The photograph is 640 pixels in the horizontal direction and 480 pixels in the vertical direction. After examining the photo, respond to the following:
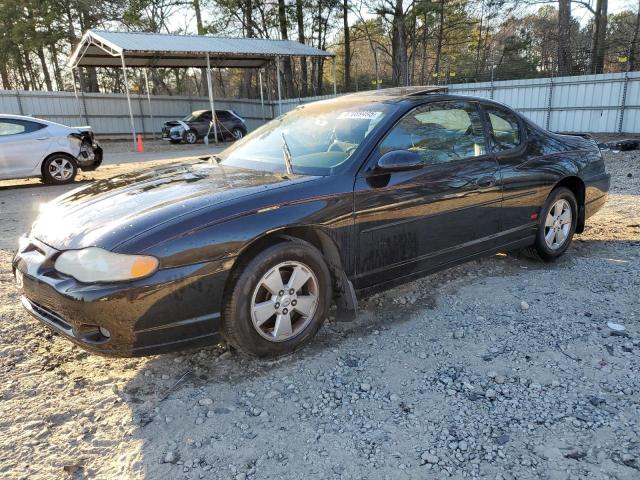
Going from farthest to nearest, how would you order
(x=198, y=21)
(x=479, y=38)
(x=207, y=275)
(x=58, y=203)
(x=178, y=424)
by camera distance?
(x=479, y=38) → (x=198, y=21) → (x=58, y=203) → (x=207, y=275) → (x=178, y=424)

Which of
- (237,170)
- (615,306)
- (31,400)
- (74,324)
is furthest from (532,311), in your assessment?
(31,400)

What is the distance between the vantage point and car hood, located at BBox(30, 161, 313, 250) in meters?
2.68

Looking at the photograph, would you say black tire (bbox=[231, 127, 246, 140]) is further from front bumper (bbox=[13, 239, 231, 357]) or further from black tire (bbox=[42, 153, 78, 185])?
front bumper (bbox=[13, 239, 231, 357])

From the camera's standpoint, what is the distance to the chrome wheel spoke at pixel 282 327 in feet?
9.75

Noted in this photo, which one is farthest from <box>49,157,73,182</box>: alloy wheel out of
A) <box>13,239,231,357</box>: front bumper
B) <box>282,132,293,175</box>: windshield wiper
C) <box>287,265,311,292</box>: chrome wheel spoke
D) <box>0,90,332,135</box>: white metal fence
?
<box>0,90,332,135</box>: white metal fence

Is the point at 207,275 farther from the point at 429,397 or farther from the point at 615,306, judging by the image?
the point at 615,306

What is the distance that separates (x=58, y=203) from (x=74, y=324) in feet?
4.06

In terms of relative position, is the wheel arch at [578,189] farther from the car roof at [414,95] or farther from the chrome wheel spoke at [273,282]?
the chrome wheel spoke at [273,282]

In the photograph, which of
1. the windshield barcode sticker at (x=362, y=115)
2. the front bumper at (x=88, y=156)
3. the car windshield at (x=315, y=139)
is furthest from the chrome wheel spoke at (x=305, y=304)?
the front bumper at (x=88, y=156)

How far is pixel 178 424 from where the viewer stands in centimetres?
250

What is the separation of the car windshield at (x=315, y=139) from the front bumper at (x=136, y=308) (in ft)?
3.56

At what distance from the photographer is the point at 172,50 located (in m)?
19.5

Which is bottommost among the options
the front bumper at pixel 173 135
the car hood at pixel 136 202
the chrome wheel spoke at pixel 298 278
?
the front bumper at pixel 173 135

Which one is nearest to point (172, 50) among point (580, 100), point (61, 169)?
point (61, 169)
